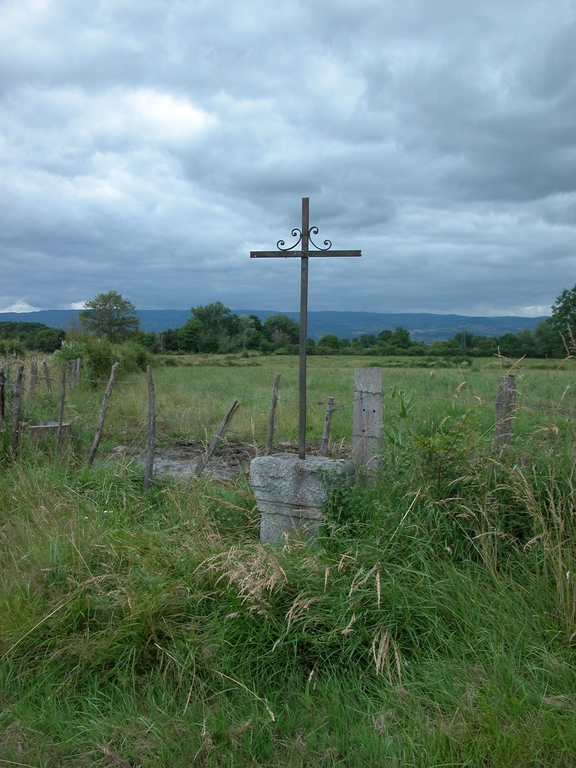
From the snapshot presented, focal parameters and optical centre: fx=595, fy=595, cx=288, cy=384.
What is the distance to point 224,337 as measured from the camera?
211 ft

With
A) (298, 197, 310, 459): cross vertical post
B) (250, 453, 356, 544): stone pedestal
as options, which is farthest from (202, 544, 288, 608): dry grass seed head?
(298, 197, 310, 459): cross vertical post

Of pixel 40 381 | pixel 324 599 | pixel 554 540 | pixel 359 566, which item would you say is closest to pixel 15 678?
pixel 324 599

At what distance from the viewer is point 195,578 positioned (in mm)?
3928

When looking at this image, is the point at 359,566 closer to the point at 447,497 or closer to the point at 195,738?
the point at 447,497

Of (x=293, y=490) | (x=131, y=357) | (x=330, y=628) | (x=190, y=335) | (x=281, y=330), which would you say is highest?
(x=281, y=330)

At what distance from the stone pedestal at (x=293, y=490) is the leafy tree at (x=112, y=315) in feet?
128

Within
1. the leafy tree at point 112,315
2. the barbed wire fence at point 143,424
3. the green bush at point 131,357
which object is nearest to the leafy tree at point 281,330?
the leafy tree at point 112,315

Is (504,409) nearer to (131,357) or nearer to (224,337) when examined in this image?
(131,357)

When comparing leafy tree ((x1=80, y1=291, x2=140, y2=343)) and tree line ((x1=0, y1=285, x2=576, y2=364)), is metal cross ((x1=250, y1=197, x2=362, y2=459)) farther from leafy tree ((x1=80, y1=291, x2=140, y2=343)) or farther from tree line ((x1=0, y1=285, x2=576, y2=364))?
leafy tree ((x1=80, y1=291, x2=140, y2=343))

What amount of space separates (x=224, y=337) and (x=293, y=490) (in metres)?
60.6

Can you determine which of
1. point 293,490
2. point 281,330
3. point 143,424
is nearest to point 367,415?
point 293,490

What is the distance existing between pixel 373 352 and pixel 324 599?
50.5 metres

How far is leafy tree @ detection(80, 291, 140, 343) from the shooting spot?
42.3m

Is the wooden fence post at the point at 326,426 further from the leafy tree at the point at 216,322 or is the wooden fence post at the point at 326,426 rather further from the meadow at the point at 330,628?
the leafy tree at the point at 216,322
